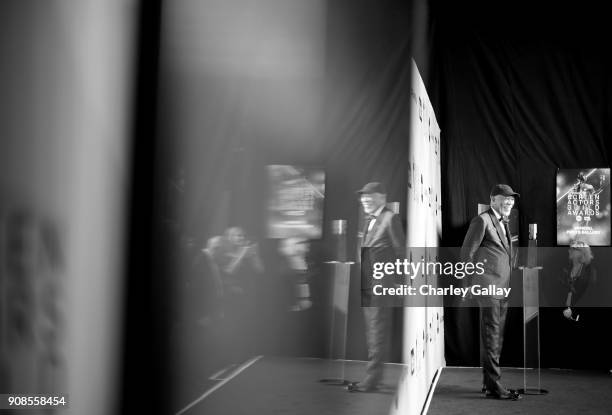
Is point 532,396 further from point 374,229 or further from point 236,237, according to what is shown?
point 236,237

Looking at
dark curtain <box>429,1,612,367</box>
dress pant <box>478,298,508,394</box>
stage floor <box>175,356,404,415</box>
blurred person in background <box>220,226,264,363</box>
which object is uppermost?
dark curtain <box>429,1,612,367</box>

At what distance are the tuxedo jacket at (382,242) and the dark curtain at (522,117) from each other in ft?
8.00

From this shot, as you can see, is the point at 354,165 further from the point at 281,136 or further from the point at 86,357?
the point at 86,357

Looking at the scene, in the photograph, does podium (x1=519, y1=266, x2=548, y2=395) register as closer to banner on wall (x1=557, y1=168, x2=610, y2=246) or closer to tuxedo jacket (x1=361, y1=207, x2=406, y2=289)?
banner on wall (x1=557, y1=168, x2=610, y2=246)

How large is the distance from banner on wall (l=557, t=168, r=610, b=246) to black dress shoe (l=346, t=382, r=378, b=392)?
347cm

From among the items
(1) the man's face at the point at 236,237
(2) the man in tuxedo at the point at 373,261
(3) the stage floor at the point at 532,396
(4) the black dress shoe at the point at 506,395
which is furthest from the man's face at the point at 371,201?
(4) the black dress shoe at the point at 506,395

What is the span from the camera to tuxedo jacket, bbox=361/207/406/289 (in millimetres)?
1999

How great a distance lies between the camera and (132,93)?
1175mm

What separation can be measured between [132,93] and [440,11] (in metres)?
4.54

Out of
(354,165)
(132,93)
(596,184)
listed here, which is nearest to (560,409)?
(596,184)

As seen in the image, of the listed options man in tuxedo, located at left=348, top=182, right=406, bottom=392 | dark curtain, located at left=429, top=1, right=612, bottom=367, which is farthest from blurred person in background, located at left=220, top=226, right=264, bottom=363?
dark curtain, located at left=429, top=1, right=612, bottom=367

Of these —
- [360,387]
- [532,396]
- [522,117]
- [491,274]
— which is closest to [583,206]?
[522,117]

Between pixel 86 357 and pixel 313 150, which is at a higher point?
pixel 313 150

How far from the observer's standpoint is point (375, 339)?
79.4 inches
